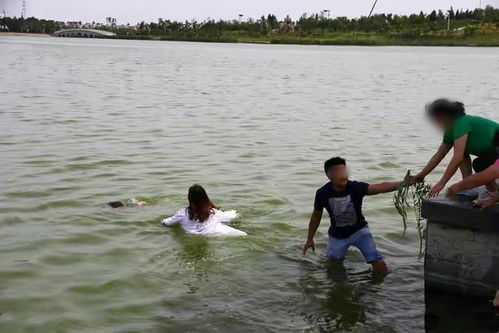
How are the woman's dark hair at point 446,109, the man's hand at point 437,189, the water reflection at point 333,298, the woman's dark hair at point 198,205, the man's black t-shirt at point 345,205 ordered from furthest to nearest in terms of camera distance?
1. the woman's dark hair at point 198,205
2. the man's black t-shirt at point 345,205
3. the woman's dark hair at point 446,109
4. the man's hand at point 437,189
5. the water reflection at point 333,298

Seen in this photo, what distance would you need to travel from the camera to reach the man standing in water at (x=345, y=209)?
723cm

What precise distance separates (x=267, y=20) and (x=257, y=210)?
17442cm

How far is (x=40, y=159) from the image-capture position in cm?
1425

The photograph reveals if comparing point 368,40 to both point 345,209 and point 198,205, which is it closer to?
point 198,205

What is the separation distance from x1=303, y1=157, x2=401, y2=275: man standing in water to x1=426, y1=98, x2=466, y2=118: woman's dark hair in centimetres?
87

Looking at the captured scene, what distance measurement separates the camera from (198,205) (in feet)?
29.7

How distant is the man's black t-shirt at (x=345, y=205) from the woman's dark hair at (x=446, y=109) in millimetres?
1089

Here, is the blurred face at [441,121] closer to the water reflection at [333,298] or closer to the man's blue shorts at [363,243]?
A: the man's blue shorts at [363,243]

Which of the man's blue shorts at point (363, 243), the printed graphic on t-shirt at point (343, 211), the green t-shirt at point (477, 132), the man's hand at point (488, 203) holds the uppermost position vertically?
the green t-shirt at point (477, 132)

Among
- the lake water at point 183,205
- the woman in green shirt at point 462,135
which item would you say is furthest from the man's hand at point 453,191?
the lake water at point 183,205

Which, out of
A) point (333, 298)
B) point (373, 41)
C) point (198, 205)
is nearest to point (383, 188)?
point (333, 298)

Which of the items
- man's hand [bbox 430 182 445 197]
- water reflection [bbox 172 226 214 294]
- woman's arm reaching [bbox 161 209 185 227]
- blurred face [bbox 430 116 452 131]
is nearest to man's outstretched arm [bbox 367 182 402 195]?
man's hand [bbox 430 182 445 197]

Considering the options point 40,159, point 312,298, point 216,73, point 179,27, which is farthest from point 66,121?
point 179,27

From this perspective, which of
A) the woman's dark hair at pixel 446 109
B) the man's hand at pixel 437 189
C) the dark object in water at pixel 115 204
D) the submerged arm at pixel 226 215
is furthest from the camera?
the dark object in water at pixel 115 204
